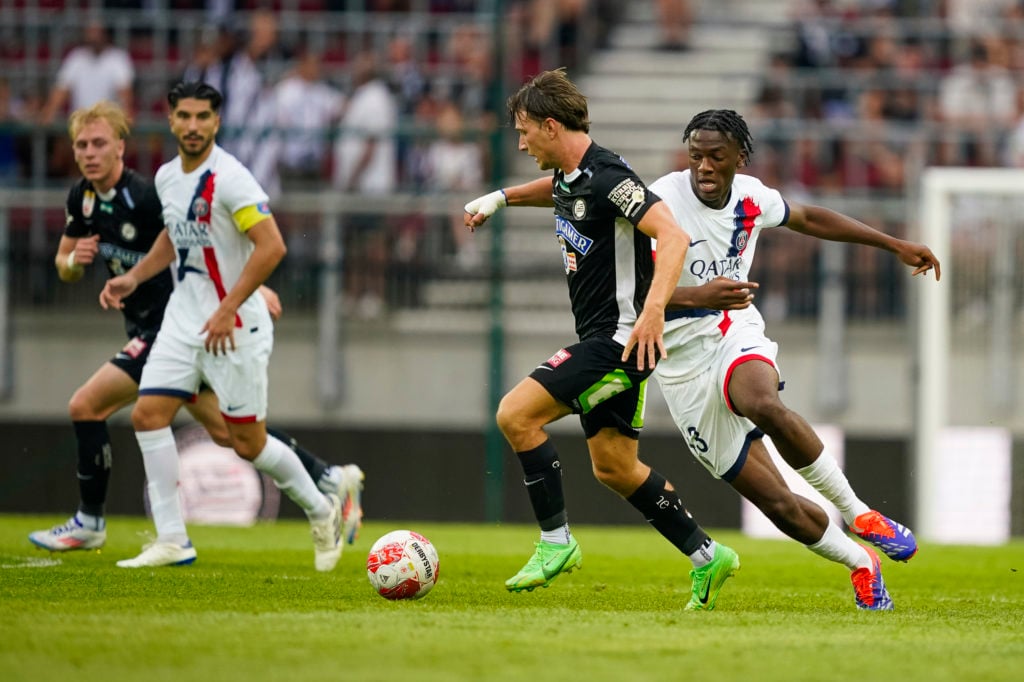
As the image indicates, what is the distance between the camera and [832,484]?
22.4 feet

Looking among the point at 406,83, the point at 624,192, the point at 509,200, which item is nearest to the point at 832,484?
the point at 624,192

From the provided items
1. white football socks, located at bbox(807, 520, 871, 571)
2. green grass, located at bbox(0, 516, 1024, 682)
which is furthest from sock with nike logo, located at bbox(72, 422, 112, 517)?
white football socks, located at bbox(807, 520, 871, 571)

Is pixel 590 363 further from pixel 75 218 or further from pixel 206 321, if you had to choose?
pixel 75 218

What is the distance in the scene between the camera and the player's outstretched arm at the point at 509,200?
7.14 metres

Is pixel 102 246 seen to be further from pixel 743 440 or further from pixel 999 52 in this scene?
pixel 999 52

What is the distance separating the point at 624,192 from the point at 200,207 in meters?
2.57

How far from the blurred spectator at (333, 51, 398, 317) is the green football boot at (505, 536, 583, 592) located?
7.00 m

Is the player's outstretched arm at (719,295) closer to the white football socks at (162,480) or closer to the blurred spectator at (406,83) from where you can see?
the white football socks at (162,480)

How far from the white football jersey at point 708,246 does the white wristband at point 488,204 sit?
2.41ft

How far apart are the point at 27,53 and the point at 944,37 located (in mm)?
9909

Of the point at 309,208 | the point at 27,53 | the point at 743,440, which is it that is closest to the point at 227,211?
the point at 743,440

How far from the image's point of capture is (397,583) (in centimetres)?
675

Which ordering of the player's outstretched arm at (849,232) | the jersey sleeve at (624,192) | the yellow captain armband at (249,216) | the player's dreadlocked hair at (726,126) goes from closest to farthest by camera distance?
the jersey sleeve at (624,192) → the player's dreadlocked hair at (726,126) → the player's outstretched arm at (849,232) → the yellow captain armband at (249,216)

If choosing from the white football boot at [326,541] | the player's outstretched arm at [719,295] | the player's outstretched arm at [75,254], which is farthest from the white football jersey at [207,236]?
the player's outstretched arm at [719,295]
